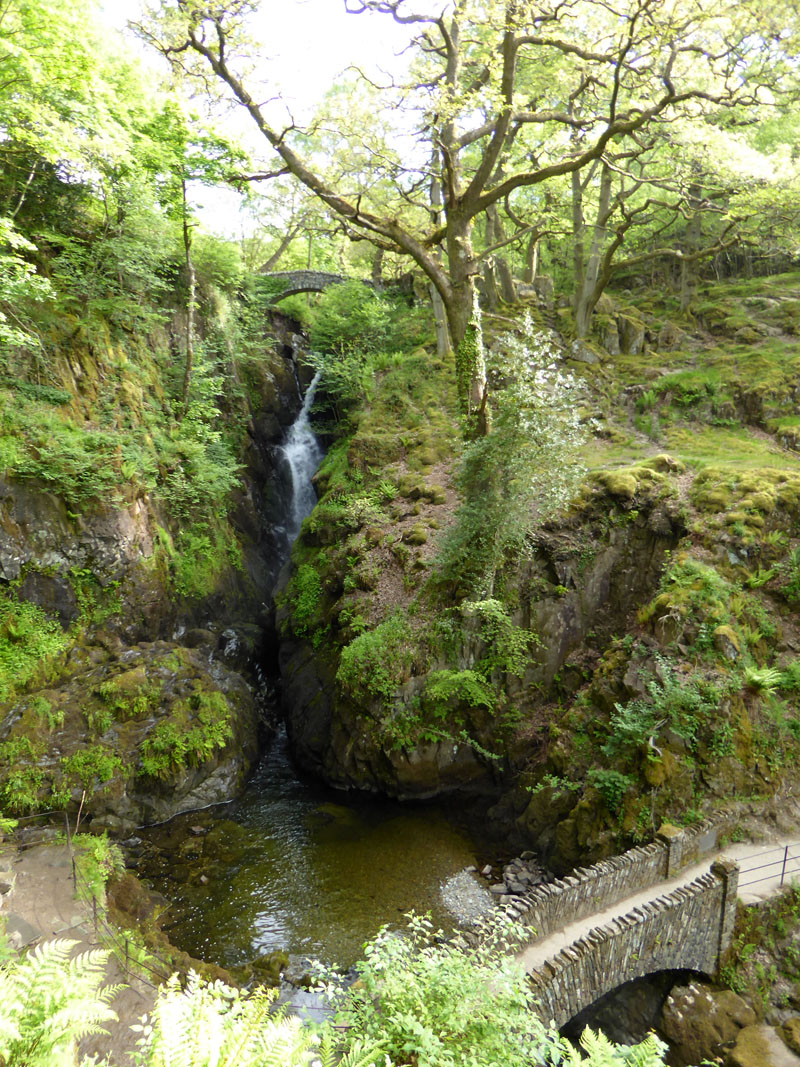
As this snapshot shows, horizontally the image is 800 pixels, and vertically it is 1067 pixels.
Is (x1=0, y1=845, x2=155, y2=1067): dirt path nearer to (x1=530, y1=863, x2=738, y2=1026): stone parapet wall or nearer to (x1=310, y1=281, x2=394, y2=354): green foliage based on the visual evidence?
(x1=530, y1=863, x2=738, y2=1026): stone parapet wall

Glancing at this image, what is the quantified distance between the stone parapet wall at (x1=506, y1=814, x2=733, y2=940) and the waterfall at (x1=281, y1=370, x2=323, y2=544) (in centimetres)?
1451

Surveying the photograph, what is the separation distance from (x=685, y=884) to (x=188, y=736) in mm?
8976

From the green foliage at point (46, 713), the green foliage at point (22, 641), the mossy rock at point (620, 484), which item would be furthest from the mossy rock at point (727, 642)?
the green foliage at point (22, 641)

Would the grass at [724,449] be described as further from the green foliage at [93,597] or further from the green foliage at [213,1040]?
the green foliage at [93,597]

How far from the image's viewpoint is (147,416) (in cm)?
1420

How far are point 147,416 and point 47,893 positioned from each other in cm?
1051

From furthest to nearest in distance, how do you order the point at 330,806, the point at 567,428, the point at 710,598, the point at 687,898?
the point at 330,806
the point at 567,428
the point at 710,598
the point at 687,898

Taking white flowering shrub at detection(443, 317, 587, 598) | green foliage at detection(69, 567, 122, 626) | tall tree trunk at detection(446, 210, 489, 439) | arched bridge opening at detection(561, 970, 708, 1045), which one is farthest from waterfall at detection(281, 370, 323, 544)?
arched bridge opening at detection(561, 970, 708, 1045)

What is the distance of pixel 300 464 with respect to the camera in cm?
2034

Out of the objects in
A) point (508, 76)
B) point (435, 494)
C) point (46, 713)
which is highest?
point (508, 76)

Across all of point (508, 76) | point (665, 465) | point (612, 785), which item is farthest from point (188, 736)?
point (508, 76)

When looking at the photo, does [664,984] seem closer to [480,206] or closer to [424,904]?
[424,904]

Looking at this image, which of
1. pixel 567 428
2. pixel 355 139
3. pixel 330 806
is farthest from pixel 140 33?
pixel 330 806

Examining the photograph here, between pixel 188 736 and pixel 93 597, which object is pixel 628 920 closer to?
pixel 188 736
